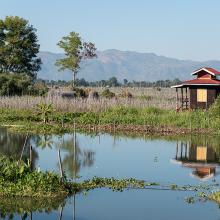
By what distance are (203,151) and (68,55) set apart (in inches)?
1300

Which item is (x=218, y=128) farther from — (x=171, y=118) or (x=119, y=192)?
(x=119, y=192)

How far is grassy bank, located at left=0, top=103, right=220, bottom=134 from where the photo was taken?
26.9m

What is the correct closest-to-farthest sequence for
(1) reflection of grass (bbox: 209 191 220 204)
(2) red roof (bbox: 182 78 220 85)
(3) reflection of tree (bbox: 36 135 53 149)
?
1. (1) reflection of grass (bbox: 209 191 220 204)
2. (3) reflection of tree (bbox: 36 135 53 149)
3. (2) red roof (bbox: 182 78 220 85)

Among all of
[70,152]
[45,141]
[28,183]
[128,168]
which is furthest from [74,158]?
[45,141]

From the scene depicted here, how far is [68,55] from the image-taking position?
52.5 meters

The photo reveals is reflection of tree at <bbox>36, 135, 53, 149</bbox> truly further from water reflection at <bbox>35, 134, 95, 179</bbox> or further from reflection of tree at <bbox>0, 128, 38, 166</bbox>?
reflection of tree at <bbox>0, 128, 38, 166</bbox>

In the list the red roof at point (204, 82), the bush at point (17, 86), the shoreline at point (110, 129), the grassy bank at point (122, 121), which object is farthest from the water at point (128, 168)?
the bush at point (17, 86)

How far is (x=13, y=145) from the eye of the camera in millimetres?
21391

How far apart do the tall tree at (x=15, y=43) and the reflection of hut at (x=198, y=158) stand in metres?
29.6

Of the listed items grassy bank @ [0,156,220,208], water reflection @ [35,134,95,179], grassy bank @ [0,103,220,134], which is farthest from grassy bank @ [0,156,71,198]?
grassy bank @ [0,103,220,134]

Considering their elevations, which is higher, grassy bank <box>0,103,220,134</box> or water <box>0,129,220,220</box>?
grassy bank <box>0,103,220,134</box>

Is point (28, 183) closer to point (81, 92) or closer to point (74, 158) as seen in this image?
point (74, 158)

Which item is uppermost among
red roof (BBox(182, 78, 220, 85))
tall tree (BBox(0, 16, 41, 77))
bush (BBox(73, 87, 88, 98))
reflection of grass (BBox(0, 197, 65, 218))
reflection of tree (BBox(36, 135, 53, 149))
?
tall tree (BBox(0, 16, 41, 77))

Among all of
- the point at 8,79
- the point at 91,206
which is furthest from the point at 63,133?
the point at 8,79
